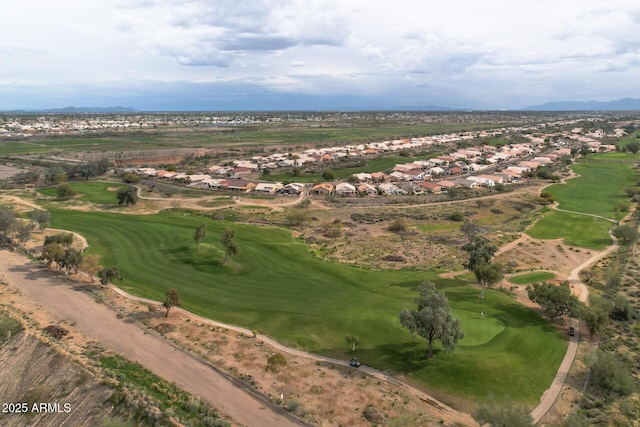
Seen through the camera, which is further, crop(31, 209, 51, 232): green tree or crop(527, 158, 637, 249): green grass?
crop(527, 158, 637, 249): green grass

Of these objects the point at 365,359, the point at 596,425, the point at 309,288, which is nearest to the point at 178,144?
the point at 309,288

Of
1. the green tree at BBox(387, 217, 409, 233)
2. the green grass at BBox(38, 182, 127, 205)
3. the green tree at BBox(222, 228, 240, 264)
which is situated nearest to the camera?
the green tree at BBox(222, 228, 240, 264)

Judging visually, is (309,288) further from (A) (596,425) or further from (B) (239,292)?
(A) (596,425)

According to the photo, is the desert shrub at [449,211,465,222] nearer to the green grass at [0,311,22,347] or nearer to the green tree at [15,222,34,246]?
the green grass at [0,311,22,347]

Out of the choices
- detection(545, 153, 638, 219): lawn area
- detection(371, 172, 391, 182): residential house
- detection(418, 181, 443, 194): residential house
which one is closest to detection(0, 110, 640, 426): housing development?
detection(545, 153, 638, 219): lawn area

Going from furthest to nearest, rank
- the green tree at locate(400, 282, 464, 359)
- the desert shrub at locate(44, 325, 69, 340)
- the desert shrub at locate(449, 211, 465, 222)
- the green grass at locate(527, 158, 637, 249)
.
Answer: the desert shrub at locate(449, 211, 465, 222) → the green grass at locate(527, 158, 637, 249) → the desert shrub at locate(44, 325, 69, 340) → the green tree at locate(400, 282, 464, 359)

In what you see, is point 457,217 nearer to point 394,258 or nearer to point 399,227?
point 399,227

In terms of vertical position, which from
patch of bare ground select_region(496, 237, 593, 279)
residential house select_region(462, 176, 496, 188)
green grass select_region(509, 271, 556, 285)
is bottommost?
green grass select_region(509, 271, 556, 285)

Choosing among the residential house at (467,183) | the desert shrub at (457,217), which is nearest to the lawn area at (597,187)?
the residential house at (467,183)
